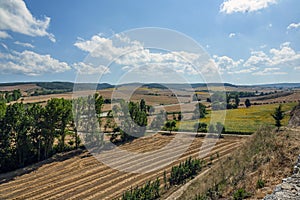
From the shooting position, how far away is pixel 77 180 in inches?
789

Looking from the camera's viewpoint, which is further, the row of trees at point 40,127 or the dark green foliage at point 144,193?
the row of trees at point 40,127

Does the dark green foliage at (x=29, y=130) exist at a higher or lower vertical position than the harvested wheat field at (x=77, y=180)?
higher

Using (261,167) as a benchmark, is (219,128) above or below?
below

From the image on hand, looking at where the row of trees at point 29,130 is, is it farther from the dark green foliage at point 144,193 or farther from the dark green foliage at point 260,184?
the dark green foliage at point 260,184

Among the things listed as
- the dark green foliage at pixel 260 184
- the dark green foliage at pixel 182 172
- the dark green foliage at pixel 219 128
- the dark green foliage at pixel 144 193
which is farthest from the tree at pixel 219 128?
the dark green foliage at pixel 260 184

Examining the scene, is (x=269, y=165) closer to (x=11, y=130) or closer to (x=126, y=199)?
(x=126, y=199)

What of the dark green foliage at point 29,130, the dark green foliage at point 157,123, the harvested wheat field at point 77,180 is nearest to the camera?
the harvested wheat field at point 77,180

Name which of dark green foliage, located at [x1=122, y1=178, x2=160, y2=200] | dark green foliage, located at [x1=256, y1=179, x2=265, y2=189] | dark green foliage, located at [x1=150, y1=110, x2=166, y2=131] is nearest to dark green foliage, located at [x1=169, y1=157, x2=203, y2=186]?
dark green foliage, located at [x1=122, y1=178, x2=160, y2=200]

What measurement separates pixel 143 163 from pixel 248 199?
15.0 meters

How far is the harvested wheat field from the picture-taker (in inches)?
683

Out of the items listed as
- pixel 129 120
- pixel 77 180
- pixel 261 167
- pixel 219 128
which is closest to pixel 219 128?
pixel 219 128

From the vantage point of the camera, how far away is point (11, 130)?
2383 centimetres

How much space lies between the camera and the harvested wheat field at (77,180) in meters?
17.4

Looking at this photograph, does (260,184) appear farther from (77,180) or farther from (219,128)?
(219,128)
